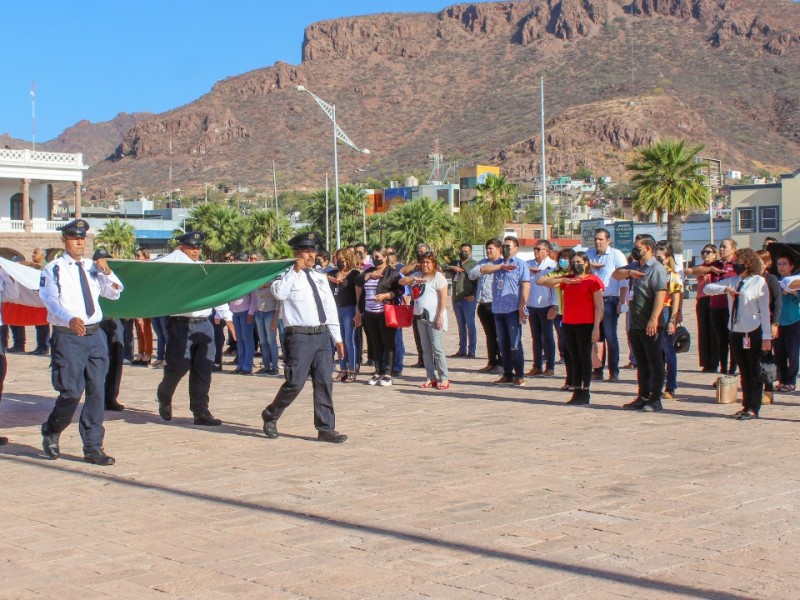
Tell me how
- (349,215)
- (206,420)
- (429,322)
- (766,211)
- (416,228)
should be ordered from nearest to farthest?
(206,420) < (429,322) < (766,211) < (416,228) < (349,215)

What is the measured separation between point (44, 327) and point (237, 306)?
6.07 m

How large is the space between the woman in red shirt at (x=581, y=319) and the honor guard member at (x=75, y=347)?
5473 mm

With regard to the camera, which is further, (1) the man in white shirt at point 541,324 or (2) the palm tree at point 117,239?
(2) the palm tree at point 117,239

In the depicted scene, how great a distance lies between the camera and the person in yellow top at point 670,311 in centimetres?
1202

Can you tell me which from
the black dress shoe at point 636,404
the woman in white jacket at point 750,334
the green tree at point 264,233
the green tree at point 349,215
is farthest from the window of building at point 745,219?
the woman in white jacket at point 750,334

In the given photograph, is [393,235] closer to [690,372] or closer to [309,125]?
[690,372]

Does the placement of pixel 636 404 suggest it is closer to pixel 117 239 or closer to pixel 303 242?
pixel 303 242

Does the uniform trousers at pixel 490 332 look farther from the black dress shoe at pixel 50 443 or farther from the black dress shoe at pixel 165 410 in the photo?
the black dress shoe at pixel 50 443

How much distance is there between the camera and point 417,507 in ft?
23.6

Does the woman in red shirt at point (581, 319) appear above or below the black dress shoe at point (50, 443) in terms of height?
above

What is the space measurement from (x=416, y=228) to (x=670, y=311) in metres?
62.4

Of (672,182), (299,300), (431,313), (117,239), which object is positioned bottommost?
(431,313)


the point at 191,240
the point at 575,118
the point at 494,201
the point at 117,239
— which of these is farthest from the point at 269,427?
the point at 575,118

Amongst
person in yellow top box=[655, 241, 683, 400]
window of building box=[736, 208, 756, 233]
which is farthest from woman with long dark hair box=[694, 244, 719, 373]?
window of building box=[736, 208, 756, 233]
